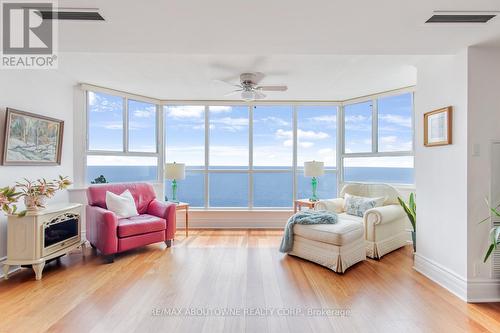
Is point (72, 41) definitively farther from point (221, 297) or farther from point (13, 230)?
point (221, 297)

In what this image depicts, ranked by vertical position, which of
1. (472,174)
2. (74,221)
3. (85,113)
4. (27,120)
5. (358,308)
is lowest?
(358,308)

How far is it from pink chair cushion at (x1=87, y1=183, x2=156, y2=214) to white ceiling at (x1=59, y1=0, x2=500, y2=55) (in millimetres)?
2059

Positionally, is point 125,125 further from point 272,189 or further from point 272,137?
point 272,189

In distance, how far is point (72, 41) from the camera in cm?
226

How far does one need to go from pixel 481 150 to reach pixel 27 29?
4.28 m

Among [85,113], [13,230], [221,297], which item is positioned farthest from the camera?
[85,113]

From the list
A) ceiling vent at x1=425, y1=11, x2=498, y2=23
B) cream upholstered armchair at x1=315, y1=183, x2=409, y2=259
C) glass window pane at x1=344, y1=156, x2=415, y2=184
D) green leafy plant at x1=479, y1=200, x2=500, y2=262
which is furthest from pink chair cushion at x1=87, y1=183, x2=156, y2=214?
green leafy plant at x1=479, y1=200, x2=500, y2=262

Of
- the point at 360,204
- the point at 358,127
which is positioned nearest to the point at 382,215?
the point at 360,204

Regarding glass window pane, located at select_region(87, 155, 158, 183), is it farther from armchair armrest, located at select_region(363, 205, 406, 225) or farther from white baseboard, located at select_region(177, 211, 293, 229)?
armchair armrest, located at select_region(363, 205, 406, 225)

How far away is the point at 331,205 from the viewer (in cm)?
409

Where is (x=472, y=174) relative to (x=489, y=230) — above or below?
above

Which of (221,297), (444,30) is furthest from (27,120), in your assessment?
(444,30)

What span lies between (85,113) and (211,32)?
10.5 ft

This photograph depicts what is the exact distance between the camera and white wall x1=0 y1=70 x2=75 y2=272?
290cm
